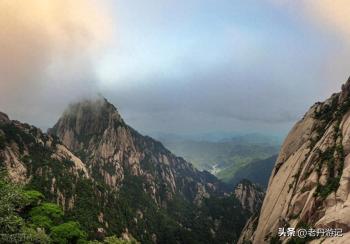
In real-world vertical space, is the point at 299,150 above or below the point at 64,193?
below

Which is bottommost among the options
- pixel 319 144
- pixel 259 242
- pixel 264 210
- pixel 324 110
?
pixel 259 242

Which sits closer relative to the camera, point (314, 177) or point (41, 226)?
point (41, 226)

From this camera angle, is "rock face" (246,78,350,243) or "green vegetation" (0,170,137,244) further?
"rock face" (246,78,350,243)

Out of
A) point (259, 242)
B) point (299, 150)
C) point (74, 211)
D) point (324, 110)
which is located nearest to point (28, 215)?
point (259, 242)

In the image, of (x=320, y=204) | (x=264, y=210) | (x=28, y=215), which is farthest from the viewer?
(x=264, y=210)

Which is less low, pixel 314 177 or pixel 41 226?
pixel 314 177

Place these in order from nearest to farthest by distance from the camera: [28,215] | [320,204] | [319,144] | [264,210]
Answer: [320,204]
[28,215]
[319,144]
[264,210]

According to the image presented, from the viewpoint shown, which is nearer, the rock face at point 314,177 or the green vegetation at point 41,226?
the green vegetation at point 41,226

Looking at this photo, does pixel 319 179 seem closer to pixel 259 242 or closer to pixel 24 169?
pixel 259 242
